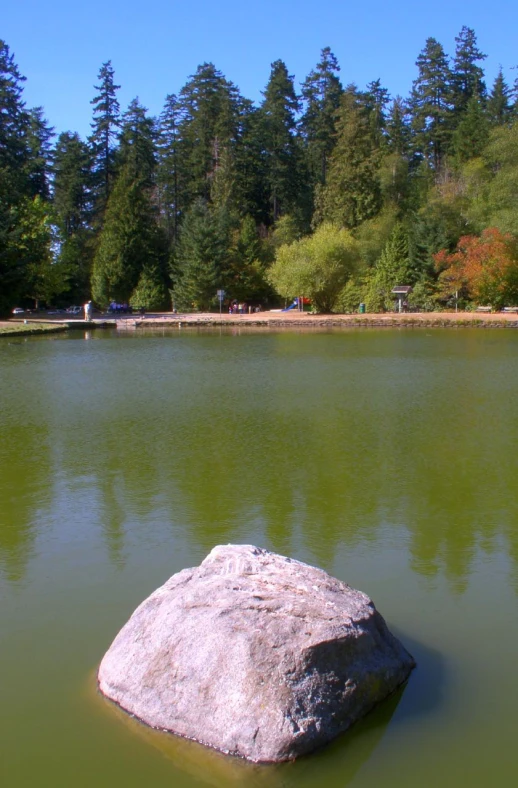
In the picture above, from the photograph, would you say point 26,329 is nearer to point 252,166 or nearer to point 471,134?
point 252,166

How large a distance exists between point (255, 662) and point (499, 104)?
6357cm

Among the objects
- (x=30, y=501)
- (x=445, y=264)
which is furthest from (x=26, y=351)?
(x=445, y=264)

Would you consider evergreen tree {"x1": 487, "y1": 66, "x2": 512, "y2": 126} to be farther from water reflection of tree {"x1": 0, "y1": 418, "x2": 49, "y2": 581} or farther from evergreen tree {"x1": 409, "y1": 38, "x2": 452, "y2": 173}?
water reflection of tree {"x1": 0, "y1": 418, "x2": 49, "y2": 581}

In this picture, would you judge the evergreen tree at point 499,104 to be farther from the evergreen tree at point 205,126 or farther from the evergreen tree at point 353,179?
the evergreen tree at point 205,126

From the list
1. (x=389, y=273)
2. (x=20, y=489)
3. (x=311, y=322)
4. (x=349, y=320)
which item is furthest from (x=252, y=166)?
(x=20, y=489)

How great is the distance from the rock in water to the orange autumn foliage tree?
41131 mm

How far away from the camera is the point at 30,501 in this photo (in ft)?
29.7

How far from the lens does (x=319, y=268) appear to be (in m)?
→ 47.8

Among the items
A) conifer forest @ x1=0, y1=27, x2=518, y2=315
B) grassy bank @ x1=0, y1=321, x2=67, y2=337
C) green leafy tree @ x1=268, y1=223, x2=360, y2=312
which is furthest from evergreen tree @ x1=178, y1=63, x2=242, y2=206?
grassy bank @ x1=0, y1=321, x2=67, y2=337

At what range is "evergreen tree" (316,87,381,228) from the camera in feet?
186

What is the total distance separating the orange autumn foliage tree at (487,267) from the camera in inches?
1694

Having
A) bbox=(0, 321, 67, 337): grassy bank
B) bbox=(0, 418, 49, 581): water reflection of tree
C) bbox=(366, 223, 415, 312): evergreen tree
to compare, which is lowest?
bbox=(0, 418, 49, 581): water reflection of tree

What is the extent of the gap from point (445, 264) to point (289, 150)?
23577mm

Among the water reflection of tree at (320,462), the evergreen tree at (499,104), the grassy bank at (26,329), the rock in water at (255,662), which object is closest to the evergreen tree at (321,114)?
the evergreen tree at (499,104)
